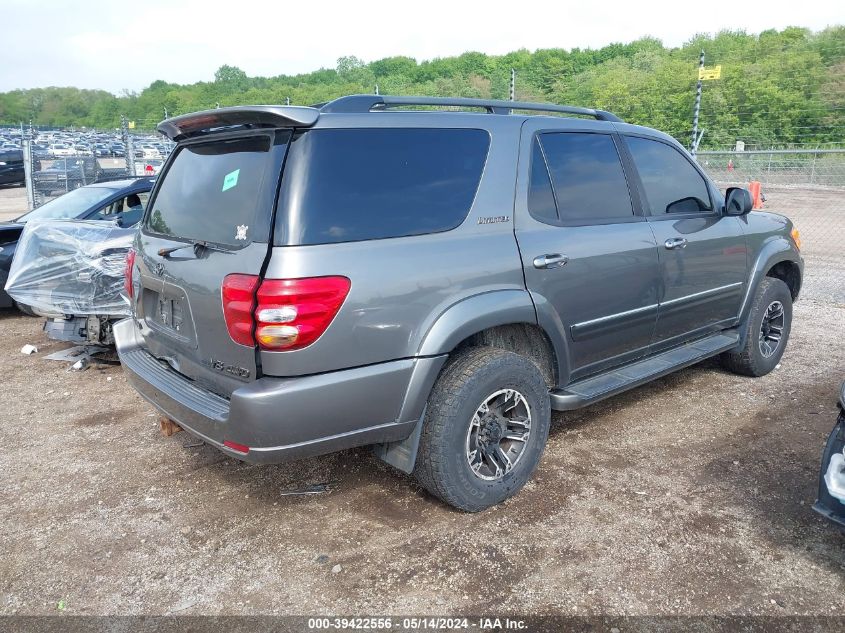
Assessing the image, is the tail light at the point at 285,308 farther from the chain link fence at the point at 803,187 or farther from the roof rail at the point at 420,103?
the chain link fence at the point at 803,187

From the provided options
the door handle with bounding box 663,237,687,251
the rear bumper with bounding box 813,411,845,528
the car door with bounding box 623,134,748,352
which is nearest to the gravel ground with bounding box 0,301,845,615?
the rear bumper with bounding box 813,411,845,528

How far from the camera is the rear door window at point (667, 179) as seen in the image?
4215 millimetres

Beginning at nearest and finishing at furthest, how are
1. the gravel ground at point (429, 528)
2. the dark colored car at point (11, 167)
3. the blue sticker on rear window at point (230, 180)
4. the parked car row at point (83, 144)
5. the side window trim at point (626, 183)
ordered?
the gravel ground at point (429, 528) → the blue sticker on rear window at point (230, 180) → the side window trim at point (626, 183) → the dark colored car at point (11, 167) → the parked car row at point (83, 144)

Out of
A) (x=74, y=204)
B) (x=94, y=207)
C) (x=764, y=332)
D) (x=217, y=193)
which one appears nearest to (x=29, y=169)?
(x=74, y=204)

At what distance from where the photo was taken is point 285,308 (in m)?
2.62

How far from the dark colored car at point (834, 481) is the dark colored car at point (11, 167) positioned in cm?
2594

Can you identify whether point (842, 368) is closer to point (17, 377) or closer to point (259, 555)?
point (259, 555)

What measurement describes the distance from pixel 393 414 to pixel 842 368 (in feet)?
14.4

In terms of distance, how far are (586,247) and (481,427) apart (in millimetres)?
1160

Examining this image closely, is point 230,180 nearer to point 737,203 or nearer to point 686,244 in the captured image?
point 686,244

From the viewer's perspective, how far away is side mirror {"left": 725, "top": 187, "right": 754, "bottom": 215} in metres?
4.52

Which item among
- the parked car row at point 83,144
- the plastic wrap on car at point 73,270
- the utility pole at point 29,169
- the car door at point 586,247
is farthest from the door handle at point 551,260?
the parked car row at point 83,144

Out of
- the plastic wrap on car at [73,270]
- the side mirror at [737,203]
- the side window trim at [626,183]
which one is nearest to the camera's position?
the side window trim at [626,183]

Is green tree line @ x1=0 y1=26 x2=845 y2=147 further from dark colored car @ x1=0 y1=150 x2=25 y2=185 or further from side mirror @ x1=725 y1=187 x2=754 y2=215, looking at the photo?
side mirror @ x1=725 y1=187 x2=754 y2=215
